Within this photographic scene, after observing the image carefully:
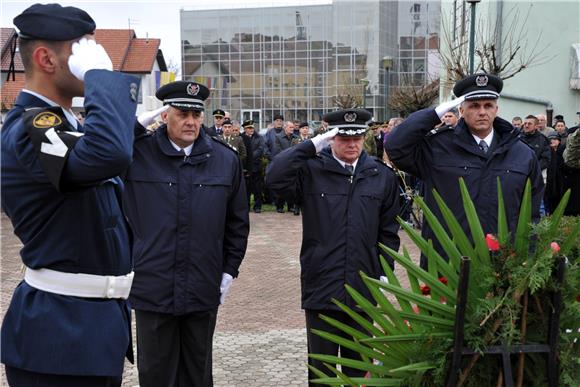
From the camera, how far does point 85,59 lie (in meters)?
2.34

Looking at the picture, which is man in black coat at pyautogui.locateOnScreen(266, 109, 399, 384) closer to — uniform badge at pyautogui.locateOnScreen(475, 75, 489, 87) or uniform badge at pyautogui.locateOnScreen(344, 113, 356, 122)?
uniform badge at pyautogui.locateOnScreen(344, 113, 356, 122)

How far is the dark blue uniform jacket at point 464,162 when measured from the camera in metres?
4.15

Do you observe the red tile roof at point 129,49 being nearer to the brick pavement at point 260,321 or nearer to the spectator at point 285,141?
the spectator at point 285,141

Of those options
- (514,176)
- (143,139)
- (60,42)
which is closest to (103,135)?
(60,42)

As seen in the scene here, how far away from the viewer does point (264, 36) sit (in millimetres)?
53531

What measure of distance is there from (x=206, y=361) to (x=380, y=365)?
2.09 metres

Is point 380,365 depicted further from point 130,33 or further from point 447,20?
point 130,33

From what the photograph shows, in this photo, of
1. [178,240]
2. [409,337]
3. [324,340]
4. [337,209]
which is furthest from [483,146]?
[409,337]

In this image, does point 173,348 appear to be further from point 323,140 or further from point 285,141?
point 285,141

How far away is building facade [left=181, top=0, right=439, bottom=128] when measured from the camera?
51281mm

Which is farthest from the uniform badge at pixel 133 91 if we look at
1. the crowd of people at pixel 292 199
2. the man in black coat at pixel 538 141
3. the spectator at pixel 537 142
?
the spectator at pixel 537 142

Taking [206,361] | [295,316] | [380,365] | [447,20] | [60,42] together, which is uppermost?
[447,20]

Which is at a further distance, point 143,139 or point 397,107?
point 397,107

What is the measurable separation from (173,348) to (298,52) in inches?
1990
